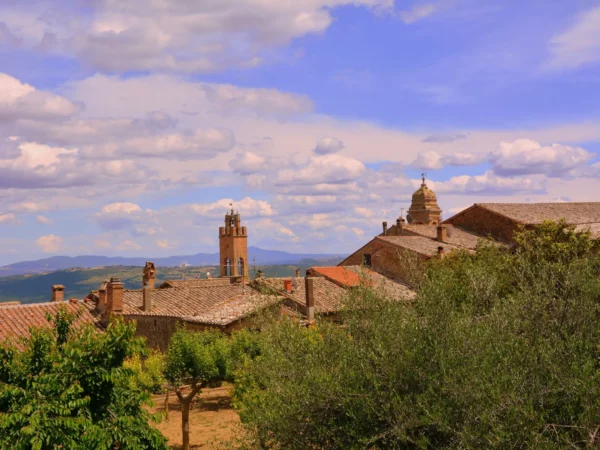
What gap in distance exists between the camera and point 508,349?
10172 mm

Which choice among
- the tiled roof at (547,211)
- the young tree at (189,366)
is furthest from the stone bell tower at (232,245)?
the young tree at (189,366)

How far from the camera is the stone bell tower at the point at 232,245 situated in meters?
75.1

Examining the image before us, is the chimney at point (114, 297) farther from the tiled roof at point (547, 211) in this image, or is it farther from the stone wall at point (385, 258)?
the tiled roof at point (547, 211)

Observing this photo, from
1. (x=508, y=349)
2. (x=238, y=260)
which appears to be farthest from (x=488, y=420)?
(x=238, y=260)

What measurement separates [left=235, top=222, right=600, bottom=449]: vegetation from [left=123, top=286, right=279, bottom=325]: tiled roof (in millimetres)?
17833

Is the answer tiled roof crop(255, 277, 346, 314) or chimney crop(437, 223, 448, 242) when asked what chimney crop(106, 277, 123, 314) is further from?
chimney crop(437, 223, 448, 242)

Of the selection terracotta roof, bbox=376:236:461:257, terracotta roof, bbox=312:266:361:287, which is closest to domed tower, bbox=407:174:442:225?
terracotta roof, bbox=376:236:461:257

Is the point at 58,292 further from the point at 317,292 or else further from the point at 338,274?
the point at 338,274

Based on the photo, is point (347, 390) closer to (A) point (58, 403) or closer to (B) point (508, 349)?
(B) point (508, 349)

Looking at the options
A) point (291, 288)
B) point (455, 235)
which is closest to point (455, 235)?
point (455, 235)

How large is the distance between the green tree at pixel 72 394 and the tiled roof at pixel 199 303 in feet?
60.0

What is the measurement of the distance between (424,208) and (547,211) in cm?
1936

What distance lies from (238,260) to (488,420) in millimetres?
67492

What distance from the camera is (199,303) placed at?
35656 millimetres
